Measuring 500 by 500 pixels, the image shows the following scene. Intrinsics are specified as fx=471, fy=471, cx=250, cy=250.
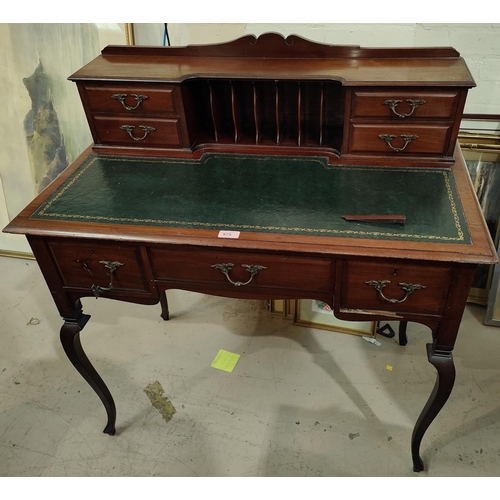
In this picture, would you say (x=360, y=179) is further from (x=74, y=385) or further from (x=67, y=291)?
(x=74, y=385)

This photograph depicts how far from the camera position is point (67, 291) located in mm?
1706

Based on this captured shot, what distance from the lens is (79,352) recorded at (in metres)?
1.85

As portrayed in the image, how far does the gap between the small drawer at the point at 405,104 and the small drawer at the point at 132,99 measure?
0.69 meters

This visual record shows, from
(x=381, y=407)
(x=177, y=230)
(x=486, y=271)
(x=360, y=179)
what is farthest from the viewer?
(x=486, y=271)

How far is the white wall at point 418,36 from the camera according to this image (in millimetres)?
2114

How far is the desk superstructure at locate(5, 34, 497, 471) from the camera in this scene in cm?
142

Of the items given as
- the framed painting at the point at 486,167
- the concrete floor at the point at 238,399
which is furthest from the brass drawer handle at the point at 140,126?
the framed painting at the point at 486,167

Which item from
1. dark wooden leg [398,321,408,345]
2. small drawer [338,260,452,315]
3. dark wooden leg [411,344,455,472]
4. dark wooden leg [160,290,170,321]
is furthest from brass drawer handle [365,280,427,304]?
dark wooden leg [160,290,170,321]

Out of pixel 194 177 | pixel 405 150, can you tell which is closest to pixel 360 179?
pixel 405 150

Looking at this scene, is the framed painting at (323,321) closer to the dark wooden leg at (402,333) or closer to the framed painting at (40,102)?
the dark wooden leg at (402,333)

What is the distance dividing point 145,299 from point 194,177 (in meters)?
0.48

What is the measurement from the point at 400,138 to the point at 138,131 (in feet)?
3.31

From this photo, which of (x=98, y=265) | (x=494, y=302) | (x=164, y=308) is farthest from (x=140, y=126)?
(x=494, y=302)

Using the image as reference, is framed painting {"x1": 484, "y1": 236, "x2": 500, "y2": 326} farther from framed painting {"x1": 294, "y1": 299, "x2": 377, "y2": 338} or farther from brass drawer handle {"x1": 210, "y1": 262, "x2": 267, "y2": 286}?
brass drawer handle {"x1": 210, "y1": 262, "x2": 267, "y2": 286}
